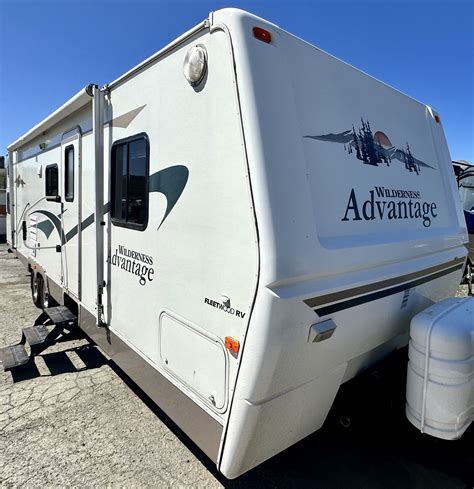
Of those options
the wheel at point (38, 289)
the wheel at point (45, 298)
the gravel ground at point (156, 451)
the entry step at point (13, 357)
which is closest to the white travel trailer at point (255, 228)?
the gravel ground at point (156, 451)

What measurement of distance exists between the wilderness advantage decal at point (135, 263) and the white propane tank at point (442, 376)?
1.72 m

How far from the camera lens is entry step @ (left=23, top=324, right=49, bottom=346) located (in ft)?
13.3

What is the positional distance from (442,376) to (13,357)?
3.84 metres

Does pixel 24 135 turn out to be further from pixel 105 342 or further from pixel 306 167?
pixel 306 167

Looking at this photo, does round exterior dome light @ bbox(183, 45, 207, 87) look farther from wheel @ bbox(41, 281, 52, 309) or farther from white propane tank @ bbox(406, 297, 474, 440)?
wheel @ bbox(41, 281, 52, 309)

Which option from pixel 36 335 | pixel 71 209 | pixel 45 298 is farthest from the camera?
pixel 45 298

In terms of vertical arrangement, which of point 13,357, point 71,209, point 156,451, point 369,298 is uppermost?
point 71,209

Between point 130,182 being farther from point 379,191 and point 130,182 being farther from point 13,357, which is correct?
point 13,357

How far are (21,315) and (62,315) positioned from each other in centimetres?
227

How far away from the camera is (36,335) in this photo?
13.8 feet

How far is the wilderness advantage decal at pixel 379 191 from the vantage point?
7.39 ft

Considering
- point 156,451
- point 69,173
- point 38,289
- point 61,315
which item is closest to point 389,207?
point 156,451

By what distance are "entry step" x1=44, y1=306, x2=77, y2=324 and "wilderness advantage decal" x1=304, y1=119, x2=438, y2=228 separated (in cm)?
318

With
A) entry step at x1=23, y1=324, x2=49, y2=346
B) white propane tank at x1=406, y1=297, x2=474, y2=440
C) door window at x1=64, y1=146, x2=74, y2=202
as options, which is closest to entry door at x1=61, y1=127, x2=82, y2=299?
door window at x1=64, y1=146, x2=74, y2=202
